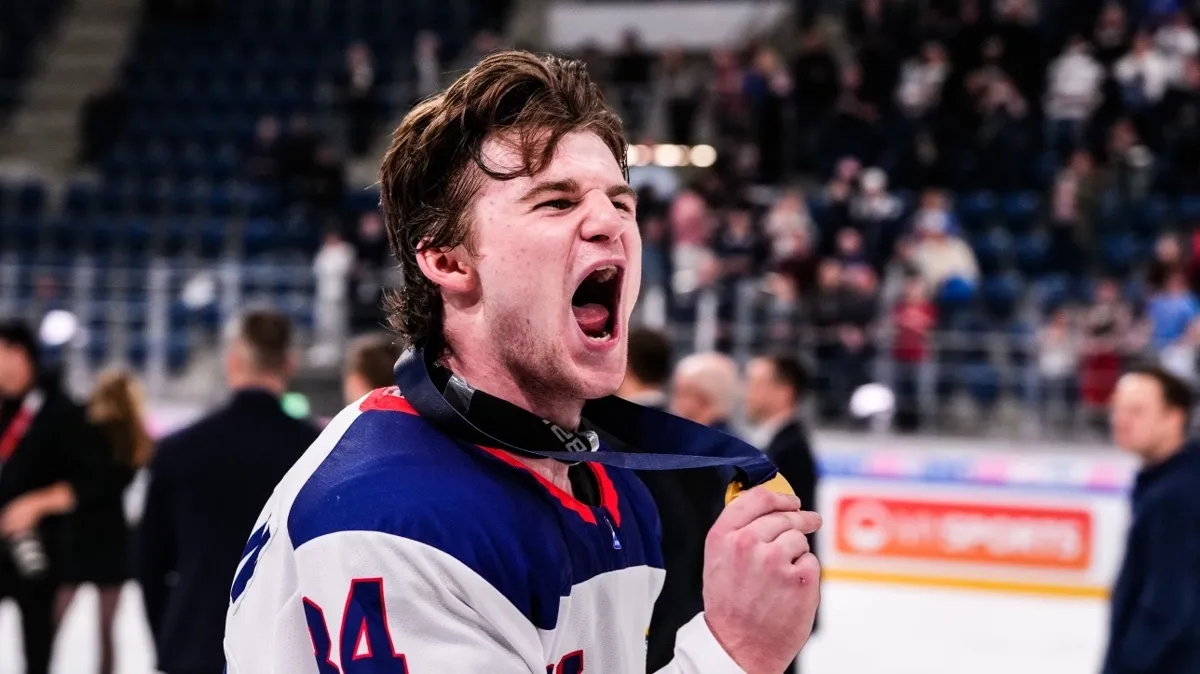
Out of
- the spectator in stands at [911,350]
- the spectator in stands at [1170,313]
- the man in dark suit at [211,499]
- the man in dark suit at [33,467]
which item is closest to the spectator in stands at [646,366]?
the man in dark suit at [211,499]

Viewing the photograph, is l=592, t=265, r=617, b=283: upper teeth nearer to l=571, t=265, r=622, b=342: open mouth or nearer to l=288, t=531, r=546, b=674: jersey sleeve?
l=571, t=265, r=622, b=342: open mouth

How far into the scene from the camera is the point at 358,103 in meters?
14.5

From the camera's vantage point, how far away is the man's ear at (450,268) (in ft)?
4.88

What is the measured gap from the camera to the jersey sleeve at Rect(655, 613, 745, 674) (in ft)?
4.45

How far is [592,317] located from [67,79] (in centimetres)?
1734

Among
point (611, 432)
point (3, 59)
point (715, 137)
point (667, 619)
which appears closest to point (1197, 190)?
point (715, 137)

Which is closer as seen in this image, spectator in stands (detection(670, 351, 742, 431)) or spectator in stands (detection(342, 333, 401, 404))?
spectator in stands (detection(342, 333, 401, 404))

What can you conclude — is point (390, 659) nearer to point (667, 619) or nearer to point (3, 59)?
point (667, 619)

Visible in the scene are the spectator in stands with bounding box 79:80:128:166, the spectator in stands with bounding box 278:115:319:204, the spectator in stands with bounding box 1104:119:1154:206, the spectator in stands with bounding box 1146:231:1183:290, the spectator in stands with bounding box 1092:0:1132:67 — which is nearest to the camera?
the spectator in stands with bounding box 1146:231:1183:290

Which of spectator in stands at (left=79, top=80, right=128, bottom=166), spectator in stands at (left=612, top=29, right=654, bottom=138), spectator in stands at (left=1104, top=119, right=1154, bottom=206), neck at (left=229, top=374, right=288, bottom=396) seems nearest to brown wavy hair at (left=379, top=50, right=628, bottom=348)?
neck at (left=229, top=374, right=288, bottom=396)

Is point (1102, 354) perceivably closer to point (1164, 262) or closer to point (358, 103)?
point (1164, 262)

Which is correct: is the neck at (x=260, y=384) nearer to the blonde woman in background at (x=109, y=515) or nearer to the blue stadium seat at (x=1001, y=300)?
the blonde woman in background at (x=109, y=515)

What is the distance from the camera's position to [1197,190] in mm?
11352

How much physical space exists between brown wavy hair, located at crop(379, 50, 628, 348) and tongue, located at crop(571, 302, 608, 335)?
141 millimetres
